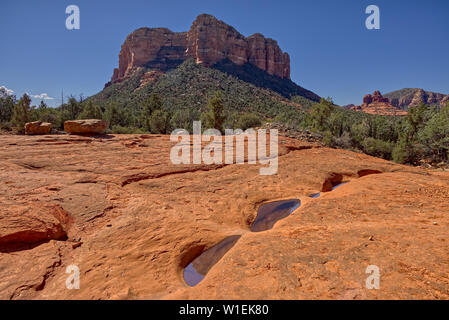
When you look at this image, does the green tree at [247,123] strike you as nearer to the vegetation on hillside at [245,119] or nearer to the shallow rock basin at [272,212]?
the vegetation on hillside at [245,119]

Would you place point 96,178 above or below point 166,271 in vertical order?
above

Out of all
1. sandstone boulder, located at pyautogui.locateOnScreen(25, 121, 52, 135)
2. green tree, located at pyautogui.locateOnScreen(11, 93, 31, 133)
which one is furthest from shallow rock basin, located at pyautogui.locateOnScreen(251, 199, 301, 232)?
green tree, located at pyautogui.locateOnScreen(11, 93, 31, 133)

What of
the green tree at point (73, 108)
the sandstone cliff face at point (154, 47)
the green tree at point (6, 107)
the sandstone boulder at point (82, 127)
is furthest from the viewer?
the sandstone cliff face at point (154, 47)

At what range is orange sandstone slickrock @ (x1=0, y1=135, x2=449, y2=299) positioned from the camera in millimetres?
3338

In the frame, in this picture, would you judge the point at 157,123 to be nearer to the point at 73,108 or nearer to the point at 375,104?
the point at 73,108

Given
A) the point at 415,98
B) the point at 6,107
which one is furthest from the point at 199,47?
the point at 415,98

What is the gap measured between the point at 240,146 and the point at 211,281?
885 cm

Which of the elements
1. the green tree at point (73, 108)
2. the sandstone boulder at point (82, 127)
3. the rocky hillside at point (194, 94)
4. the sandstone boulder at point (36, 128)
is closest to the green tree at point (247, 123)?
the sandstone boulder at point (82, 127)

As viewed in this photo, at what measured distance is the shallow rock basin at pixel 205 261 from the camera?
12.9 feet

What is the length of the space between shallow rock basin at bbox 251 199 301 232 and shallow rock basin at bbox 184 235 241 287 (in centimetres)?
112

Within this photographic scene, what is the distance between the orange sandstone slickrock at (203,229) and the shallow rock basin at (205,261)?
0.15 metres
